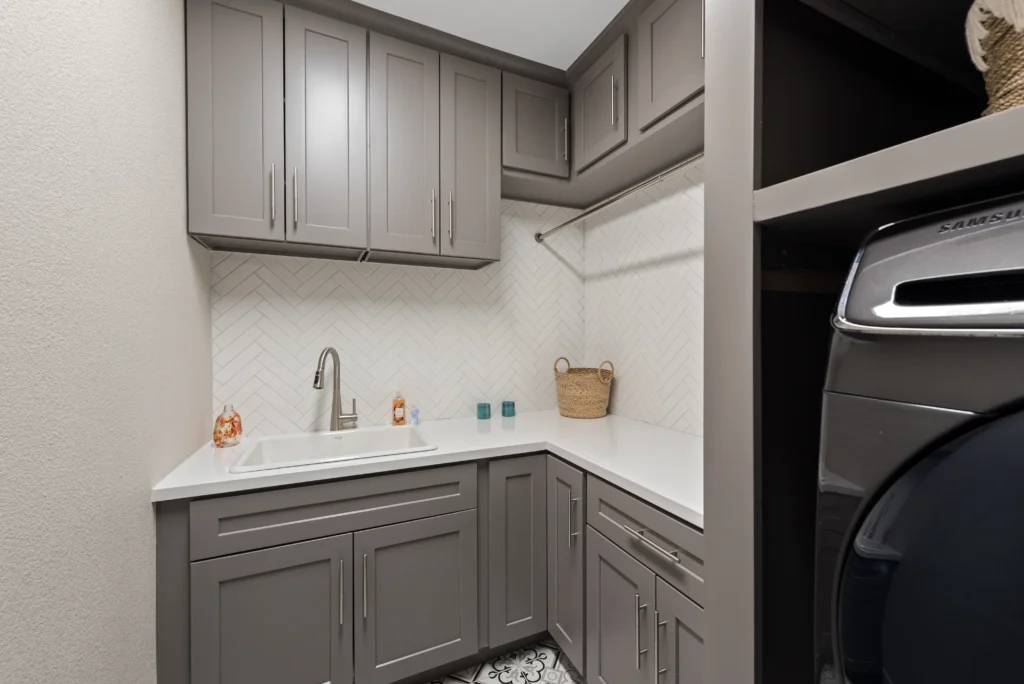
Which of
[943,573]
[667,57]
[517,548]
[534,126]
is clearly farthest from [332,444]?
[667,57]

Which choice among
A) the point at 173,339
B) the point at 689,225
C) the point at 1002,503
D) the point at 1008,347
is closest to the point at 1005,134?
the point at 1008,347

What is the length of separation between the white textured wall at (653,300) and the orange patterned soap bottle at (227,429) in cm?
177

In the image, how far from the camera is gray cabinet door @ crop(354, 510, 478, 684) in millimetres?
1456

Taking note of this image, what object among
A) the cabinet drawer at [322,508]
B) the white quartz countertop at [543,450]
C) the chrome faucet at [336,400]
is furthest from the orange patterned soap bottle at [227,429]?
the cabinet drawer at [322,508]

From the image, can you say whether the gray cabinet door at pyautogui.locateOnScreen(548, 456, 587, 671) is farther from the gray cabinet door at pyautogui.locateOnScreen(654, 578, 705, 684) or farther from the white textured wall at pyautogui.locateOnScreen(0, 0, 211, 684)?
the white textured wall at pyautogui.locateOnScreen(0, 0, 211, 684)

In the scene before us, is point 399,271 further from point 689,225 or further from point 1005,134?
point 1005,134

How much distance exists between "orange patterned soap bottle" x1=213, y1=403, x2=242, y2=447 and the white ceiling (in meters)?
1.72

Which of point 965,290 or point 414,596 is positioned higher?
point 965,290

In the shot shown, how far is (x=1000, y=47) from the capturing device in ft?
1.74

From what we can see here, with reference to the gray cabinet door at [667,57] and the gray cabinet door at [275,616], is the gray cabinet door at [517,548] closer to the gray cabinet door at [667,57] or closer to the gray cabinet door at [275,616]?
the gray cabinet door at [275,616]

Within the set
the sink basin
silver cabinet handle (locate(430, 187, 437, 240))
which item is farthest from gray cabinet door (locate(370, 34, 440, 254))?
the sink basin

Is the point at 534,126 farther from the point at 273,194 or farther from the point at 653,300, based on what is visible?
the point at 273,194

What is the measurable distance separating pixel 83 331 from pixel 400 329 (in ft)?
4.26

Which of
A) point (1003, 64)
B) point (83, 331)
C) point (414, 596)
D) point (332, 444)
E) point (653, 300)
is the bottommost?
point (414, 596)
